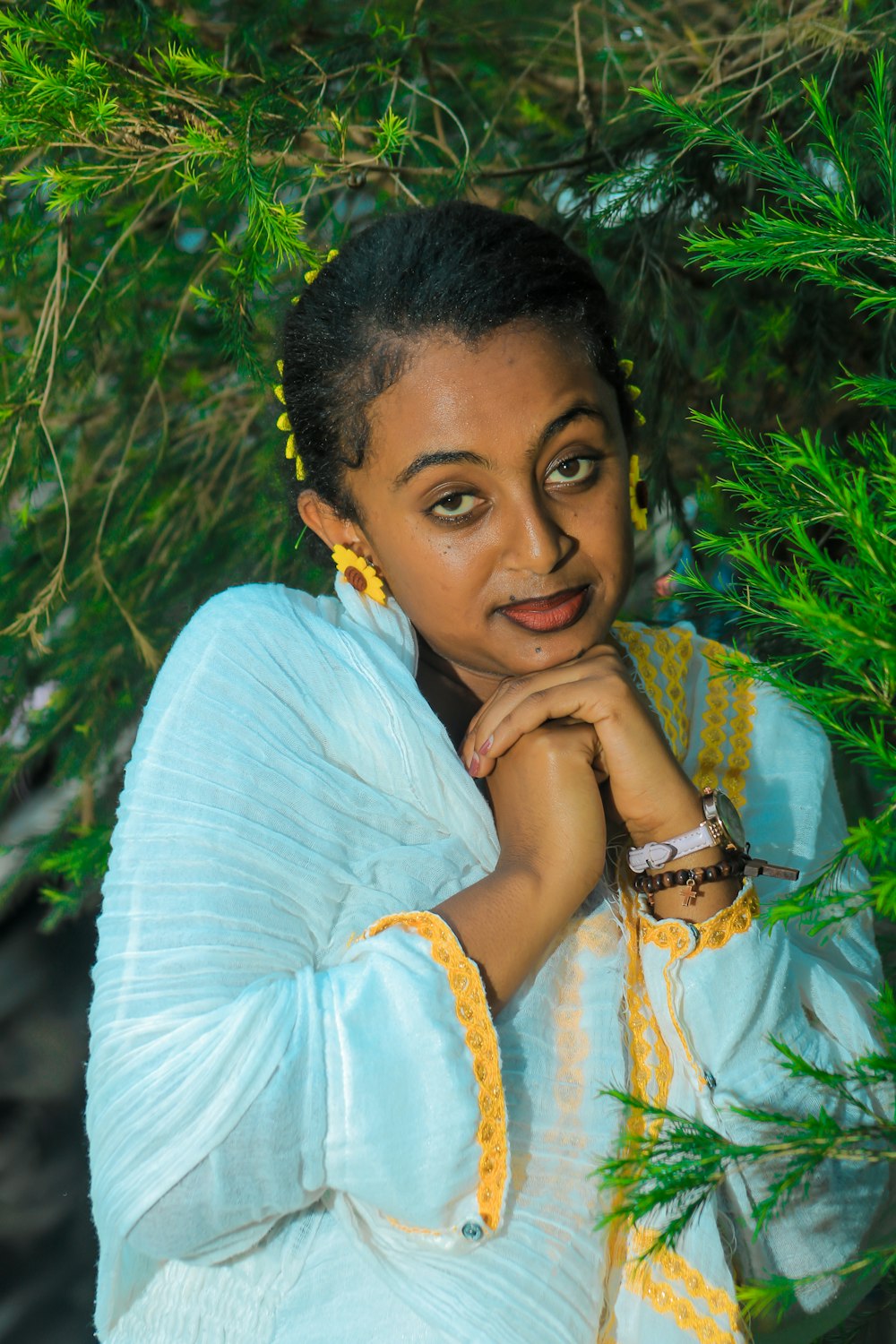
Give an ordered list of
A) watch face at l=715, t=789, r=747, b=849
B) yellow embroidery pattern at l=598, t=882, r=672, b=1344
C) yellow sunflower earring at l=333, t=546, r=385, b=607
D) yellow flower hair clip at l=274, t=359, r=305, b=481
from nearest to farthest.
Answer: yellow embroidery pattern at l=598, t=882, r=672, b=1344
watch face at l=715, t=789, r=747, b=849
yellow sunflower earring at l=333, t=546, r=385, b=607
yellow flower hair clip at l=274, t=359, r=305, b=481

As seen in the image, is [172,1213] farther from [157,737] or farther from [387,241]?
[387,241]

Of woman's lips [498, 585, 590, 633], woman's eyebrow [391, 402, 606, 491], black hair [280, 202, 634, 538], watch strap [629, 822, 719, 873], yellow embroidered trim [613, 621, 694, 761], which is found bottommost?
watch strap [629, 822, 719, 873]

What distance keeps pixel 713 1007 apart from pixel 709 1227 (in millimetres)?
232

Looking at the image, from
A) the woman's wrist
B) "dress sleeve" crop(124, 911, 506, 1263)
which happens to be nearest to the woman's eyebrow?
the woman's wrist

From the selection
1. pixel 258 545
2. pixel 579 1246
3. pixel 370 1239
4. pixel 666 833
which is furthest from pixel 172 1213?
pixel 258 545

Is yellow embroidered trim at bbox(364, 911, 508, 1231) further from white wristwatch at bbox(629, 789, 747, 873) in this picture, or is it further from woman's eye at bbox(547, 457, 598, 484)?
woman's eye at bbox(547, 457, 598, 484)

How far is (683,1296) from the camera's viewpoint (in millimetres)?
1393

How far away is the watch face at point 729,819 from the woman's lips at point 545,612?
281 mm

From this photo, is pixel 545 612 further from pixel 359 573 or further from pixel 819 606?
pixel 819 606

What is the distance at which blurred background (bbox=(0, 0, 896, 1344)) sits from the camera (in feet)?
6.20

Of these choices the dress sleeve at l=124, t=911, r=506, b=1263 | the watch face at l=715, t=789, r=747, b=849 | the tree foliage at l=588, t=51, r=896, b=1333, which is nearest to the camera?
the tree foliage at l=588, t=51, r=896, b=1333

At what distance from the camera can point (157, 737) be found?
1.50 metres

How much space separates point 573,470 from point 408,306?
0.92 ft

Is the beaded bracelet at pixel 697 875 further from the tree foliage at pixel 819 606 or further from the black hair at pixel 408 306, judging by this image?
the black hair at pixel 408 306
